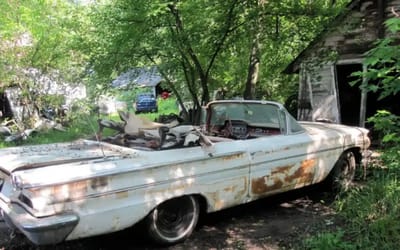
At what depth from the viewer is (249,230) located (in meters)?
4.79

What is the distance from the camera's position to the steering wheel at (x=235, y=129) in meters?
5.74

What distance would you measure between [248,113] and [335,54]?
5.66 m

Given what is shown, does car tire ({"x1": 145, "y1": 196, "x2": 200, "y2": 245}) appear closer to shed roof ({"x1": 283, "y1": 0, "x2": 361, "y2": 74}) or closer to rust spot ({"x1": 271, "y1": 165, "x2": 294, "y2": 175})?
rust spot ({"x1": 271, "y1": 165, "x2": 294, "y2": 175})

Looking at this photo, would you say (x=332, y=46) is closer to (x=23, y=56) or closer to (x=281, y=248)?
(x=281, y=248)

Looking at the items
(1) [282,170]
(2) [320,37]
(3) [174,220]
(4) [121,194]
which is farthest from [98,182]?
(2) [320,37]

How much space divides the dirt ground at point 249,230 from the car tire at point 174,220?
0.34ft

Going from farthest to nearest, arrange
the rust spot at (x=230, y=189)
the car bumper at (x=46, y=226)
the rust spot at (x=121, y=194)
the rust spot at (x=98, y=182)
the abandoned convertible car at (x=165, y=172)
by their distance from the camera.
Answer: the rust spot at (x=230, y=189) → the rust spot at (x=121, y=194) → the rust spot at (x=98, y=182) → the abandoned convertible car at (x=165, y=172) → the car bumper at (x=46, y=226)

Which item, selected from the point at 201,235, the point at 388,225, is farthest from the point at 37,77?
the point at 388,225

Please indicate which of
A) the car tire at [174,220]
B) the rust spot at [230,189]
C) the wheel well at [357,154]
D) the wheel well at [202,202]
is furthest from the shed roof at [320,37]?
the car tire at [174,220]

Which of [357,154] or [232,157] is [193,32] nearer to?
[357,154]

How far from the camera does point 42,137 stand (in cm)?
1345

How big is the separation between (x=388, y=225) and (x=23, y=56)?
12.6 m

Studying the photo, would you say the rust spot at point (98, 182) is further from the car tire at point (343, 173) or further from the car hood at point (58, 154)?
the car tire at point (343, 173)

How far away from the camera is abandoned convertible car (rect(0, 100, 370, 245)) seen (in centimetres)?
347
